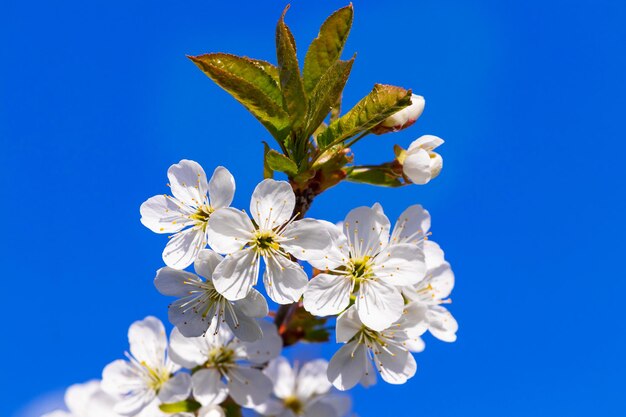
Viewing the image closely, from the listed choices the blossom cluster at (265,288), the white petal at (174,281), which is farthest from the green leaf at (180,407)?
the white petal at (174,281)

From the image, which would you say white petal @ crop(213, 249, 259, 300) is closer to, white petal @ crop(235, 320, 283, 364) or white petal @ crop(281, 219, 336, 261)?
white petal @ crop(281, 219, 336, 261)

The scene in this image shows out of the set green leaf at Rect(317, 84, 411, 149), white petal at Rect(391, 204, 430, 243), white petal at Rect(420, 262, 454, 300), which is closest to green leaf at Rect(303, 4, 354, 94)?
green leaf at Rect(317, 84, 411, 149)

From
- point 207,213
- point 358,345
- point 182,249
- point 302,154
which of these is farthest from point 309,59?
point 358,345

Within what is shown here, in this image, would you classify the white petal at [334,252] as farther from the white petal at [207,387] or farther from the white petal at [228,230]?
the white petal at [207,387]

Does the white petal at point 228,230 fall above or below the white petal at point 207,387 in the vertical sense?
above

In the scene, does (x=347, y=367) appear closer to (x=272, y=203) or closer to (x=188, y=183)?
(x=272, y=203)

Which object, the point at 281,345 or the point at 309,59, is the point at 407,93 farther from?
the point at 281,345

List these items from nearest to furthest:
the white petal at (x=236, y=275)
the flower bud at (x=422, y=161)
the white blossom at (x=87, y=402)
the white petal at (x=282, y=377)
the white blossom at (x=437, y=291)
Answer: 1. the white petal at (x=236, y=275)
2. the flower bud at (x=422, y=161)
3. the white blossom at (x=437, y=291)
4. the white blossom at (x=87, y=402)
5. the white petal at (x=282, y=377)
